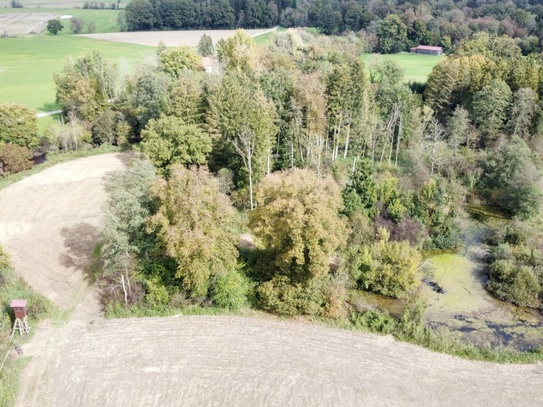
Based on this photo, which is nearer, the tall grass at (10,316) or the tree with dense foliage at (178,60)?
the tall grass at (10,316)

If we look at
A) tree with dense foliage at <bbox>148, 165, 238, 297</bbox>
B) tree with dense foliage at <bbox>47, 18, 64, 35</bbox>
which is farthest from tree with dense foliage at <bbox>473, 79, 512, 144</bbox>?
tree with dense foliage at <bbox>47, 18, 64, 35</bbox>

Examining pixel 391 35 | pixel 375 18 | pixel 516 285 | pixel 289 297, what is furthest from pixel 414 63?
pixel 289 297

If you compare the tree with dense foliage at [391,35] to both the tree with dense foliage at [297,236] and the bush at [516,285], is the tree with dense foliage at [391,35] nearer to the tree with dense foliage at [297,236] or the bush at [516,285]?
the bush at [516,285]

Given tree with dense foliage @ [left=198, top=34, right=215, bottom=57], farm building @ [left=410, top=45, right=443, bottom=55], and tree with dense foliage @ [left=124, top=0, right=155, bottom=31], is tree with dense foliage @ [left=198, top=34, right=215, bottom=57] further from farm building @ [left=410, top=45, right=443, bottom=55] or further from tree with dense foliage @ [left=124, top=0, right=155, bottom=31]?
tree with dense foliage @ [left=124, top=0, right=155, bottom=31]

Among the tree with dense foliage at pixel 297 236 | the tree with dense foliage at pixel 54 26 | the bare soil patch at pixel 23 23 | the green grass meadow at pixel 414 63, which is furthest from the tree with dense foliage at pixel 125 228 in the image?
the bare soil patch at pixel 23 23

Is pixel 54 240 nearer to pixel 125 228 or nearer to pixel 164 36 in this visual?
pixel 125 228

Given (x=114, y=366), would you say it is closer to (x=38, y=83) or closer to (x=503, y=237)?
(x=503, y=237)
